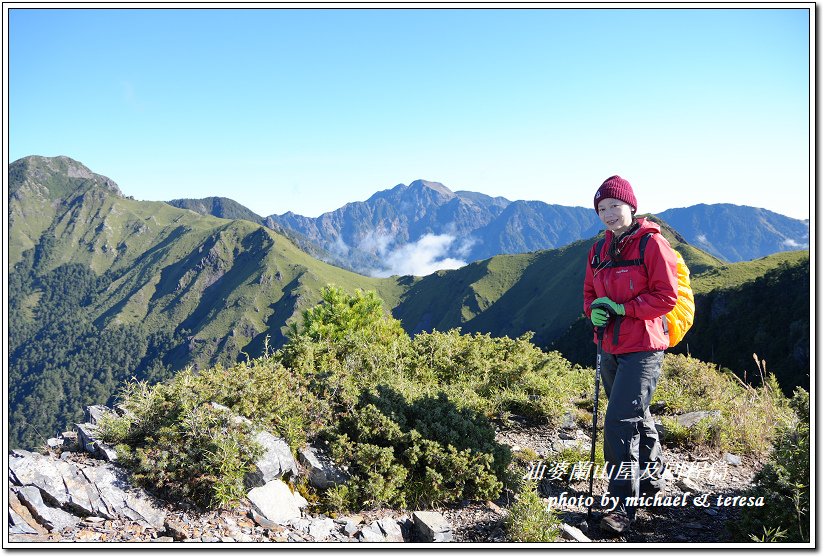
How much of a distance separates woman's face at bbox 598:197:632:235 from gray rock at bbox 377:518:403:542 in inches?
150

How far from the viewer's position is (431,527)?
495 centimetres

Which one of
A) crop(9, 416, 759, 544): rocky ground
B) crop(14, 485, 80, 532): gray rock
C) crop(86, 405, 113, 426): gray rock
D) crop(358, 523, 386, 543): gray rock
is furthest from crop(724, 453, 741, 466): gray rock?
crop(86, 405, 113, 426): gray rock

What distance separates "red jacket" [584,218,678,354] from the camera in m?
5.04

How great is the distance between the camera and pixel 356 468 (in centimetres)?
571

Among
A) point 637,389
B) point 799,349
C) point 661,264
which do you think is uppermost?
point 661,264

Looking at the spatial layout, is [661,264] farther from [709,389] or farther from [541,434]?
[709,389]

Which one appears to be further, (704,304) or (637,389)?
(704,304)

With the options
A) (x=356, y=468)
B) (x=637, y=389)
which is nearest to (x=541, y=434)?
(x=637, y=389)

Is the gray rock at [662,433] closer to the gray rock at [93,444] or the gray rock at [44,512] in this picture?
the gray rock at [93,444]

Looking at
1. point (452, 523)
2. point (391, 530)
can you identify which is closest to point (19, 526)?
point (391, 530)

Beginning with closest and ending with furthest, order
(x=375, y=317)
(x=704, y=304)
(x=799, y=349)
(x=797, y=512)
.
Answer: (x=797, y=512)
(x=375, y=317)
(x=799, y=349)
(x=704, y=304)

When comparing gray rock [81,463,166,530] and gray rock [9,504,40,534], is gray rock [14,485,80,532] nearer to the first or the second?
gray rock [9,504,40,534]

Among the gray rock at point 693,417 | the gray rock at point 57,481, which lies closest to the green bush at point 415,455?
the gray rock at point 57,481
